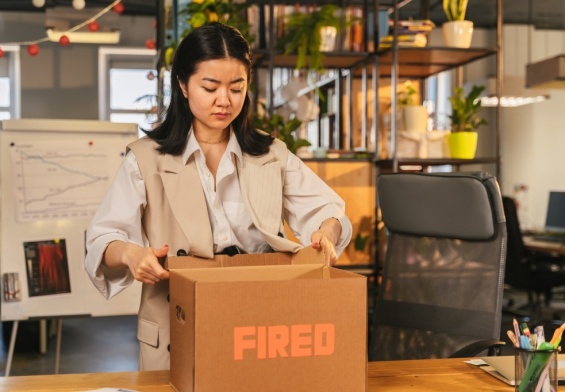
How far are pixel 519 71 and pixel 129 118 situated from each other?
200 inches

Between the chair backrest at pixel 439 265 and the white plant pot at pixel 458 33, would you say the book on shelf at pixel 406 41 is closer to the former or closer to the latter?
the white plant pot at pixel 458 33

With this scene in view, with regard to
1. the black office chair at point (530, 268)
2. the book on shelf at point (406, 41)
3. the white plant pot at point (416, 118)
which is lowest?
the black office chair at point (530, 268)

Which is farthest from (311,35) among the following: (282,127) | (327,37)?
(282,127)

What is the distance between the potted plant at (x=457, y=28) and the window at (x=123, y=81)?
237 inches

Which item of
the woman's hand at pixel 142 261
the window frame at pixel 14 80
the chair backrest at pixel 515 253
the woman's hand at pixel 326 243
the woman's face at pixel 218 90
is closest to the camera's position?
the woman's hand at pixel 142 261

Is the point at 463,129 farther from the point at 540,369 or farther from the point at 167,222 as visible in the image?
the point at 540,369

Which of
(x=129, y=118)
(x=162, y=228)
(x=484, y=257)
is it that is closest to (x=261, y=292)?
(x=162, y=228)

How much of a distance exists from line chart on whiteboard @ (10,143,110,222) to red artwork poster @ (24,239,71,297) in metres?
0.14

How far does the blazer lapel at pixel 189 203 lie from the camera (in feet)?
5.40

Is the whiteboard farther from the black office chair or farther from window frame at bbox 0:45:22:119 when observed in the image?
window frame at bbox 0:45:22:119

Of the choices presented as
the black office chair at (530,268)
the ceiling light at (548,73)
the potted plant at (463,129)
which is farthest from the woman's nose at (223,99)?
the ceiling light at (548,73)

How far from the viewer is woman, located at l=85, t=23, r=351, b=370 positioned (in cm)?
166

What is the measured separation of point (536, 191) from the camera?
10.1 m

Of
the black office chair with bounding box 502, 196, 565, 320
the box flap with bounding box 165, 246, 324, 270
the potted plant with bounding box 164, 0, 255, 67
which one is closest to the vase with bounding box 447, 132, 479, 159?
the potted plant with bounding box 164, 0, 255, 67
